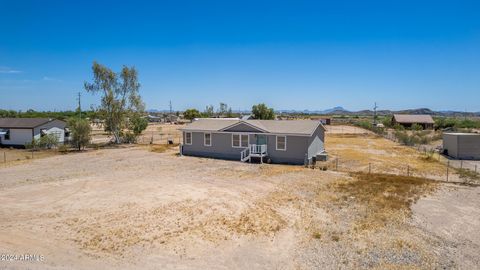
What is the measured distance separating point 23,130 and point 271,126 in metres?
27.0

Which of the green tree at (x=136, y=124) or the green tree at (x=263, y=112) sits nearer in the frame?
the green tree at (x=136, y=124)

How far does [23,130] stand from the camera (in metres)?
34.5

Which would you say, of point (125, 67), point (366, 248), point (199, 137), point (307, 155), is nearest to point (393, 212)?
point (366, 248)

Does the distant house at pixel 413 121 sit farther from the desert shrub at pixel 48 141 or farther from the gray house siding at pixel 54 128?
the desert shrub at pixel 48 141

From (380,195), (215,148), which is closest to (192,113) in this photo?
(215,148)

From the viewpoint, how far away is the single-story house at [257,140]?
2494 centimetres

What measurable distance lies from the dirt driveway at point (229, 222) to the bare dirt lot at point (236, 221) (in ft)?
0.14

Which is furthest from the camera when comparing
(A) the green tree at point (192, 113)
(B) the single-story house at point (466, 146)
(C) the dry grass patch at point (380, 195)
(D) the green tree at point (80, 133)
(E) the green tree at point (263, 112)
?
(A) the green tree at point (192, 113)

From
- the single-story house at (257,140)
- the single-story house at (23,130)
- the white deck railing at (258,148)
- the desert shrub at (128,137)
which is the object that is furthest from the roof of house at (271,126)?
the single-story house at (23,130)

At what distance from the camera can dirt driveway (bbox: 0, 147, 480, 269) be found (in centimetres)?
938

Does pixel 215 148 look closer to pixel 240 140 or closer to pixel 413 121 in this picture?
pixel 240 140

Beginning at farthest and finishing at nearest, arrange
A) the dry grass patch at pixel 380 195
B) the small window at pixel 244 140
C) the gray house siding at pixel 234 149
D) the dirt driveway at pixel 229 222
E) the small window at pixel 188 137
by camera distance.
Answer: the small window at pixel 188 137
the small window at pixel 244 140
the gray house siding at pixel 234 149
the dry grass patch at pixel 380 195
the dirt driveway at pixel 229 222

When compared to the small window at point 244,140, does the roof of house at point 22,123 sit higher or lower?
higher

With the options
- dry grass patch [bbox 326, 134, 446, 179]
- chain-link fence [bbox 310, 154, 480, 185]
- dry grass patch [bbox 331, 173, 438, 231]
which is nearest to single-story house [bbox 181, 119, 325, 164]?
chain-link fence [bbox 310, 154, 480, 185]
